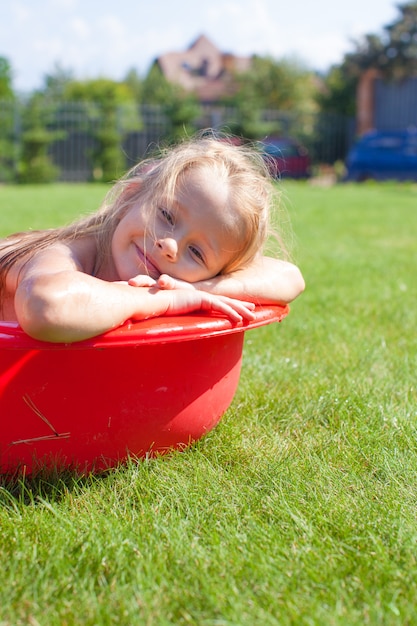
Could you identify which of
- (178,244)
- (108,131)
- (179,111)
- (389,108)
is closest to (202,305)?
(178,244)

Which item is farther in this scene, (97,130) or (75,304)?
(97,130)

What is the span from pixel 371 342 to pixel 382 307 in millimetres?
746

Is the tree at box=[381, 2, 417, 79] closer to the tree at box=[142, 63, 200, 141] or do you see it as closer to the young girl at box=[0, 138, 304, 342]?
the tree at box=[142, 63, 200, 141]

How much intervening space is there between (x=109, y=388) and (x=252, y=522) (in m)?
0.44

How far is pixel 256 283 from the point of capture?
1.90 metres

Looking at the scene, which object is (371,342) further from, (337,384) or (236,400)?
(236,400)

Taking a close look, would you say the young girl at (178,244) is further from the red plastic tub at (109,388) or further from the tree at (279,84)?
the tree at (279,84)

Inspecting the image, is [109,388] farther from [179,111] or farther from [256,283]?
[179,111]

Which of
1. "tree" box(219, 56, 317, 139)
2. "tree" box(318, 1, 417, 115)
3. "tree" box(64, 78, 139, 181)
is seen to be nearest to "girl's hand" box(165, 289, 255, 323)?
"tree" box(64, 78, 139, 181)

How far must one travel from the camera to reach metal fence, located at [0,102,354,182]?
18.9 metres

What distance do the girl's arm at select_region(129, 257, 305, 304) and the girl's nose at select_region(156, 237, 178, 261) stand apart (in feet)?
0.19

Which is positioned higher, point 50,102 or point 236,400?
point 50,102

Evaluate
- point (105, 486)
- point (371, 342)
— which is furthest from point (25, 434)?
point (371, 342)

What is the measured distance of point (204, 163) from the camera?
1899 mm
